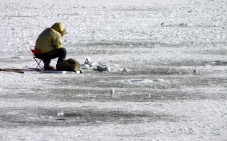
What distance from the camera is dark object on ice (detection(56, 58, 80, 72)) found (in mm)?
16938

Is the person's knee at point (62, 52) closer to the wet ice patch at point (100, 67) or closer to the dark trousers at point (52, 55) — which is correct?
the dark trousers at point (52, 55)

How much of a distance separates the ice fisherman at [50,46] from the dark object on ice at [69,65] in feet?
0.90

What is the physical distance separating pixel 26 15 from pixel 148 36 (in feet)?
37.1

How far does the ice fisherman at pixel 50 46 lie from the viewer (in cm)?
1747

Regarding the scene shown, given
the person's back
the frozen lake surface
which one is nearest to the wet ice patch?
the frozen lake surface

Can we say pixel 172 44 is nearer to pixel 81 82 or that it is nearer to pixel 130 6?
pixel 81 82

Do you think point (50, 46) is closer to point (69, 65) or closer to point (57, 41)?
point (57, 41)

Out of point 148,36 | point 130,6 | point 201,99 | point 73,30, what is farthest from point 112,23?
point 201,99

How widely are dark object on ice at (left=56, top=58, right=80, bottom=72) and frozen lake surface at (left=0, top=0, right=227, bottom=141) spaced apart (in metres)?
0.26

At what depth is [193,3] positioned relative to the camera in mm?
47250

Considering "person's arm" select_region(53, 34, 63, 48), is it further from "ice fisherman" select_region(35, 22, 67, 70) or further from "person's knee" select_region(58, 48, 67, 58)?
"person's knee" select_region(58, 48, 67, 58)

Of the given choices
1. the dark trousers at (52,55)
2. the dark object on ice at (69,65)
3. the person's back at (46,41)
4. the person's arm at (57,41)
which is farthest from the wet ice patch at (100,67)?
the person's back at (46,41)

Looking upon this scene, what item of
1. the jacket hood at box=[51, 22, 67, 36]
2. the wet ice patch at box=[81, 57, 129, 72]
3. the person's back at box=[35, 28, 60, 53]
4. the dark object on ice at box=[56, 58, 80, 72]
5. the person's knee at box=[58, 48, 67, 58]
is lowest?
the wet ice patch at box=[81, 57, 129, 72]

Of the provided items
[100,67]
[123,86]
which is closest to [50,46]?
[100,67]
